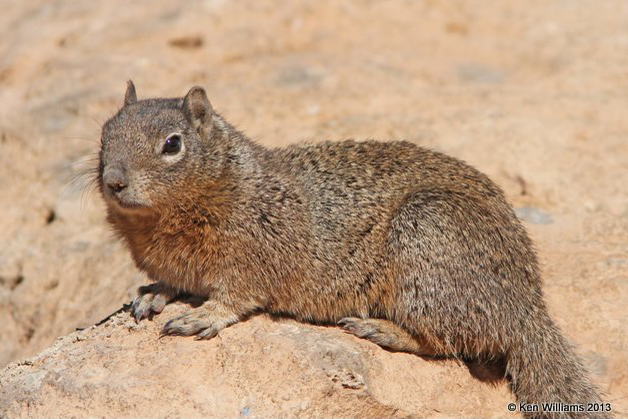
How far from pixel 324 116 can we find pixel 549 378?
15.0 ft

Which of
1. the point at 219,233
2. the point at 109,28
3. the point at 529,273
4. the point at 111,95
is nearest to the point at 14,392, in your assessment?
the point at 219,233

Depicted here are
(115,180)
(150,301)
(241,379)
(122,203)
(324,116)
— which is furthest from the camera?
(324,116)

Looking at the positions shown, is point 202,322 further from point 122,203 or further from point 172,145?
point 172,145

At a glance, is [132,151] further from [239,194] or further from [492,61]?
[492,61]

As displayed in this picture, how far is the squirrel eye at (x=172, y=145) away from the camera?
565 centimetres

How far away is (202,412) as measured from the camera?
4891mm

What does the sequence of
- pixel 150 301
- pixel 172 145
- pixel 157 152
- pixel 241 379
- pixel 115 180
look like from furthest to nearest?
pixel 150 301 < pixel 172 145 < pixel 157 152 < pixel 115 180 < pixel 241 379

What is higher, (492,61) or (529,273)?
(492,61)

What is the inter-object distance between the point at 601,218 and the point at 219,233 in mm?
3867

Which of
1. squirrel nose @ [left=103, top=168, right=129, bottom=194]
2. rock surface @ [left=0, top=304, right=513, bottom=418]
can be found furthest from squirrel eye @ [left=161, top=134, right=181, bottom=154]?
rock surface @ [left=0, top=304, right=513, bottom=418]

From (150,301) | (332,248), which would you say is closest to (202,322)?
(150,301)

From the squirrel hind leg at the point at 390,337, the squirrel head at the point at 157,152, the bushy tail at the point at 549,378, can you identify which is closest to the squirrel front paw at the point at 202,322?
the squirrel head at the point at 157,152

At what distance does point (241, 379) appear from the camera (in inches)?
202

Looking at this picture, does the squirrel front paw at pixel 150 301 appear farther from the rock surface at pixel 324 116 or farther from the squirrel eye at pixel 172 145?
the squirrel eye at pixel 172 145
